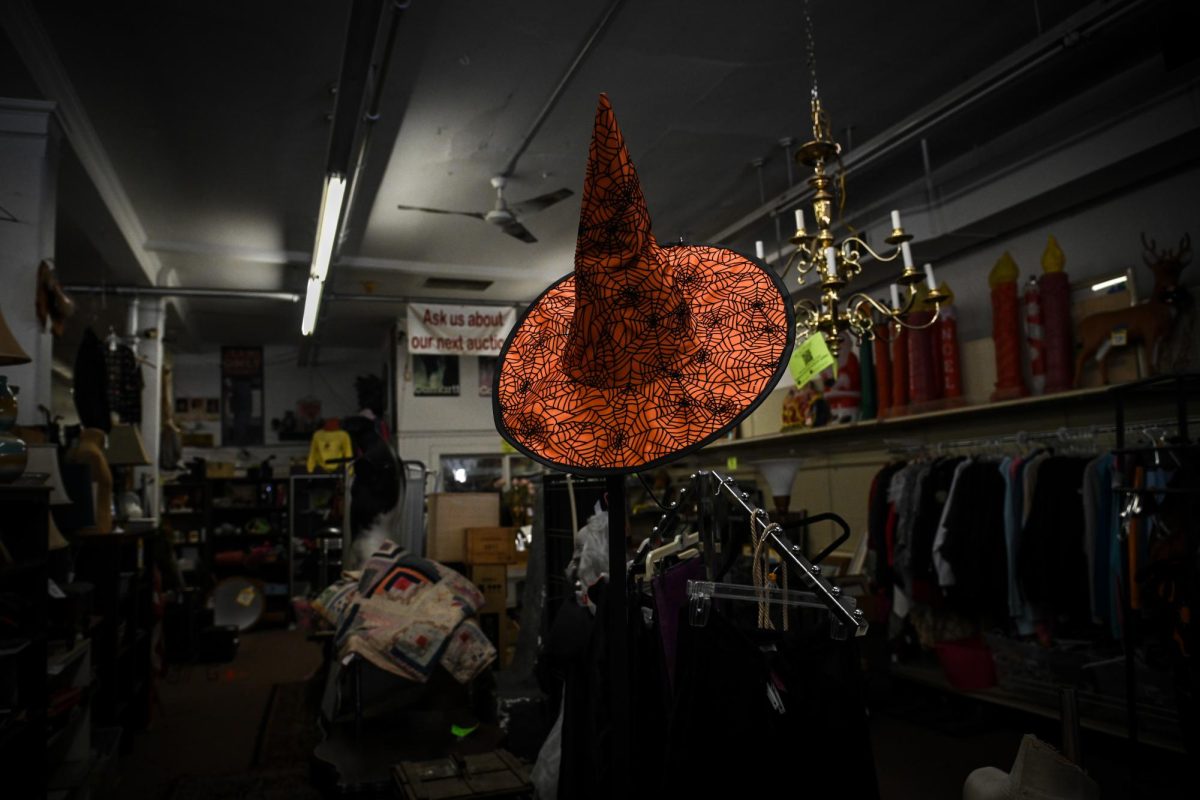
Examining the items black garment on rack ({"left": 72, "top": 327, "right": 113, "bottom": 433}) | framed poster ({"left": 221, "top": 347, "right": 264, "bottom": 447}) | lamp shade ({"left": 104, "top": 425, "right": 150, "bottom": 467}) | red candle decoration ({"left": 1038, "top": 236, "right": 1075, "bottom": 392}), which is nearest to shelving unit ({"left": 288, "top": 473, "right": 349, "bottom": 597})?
framed poster ({"left": 221, "top": 347, "right": 264, "bottom": 447})

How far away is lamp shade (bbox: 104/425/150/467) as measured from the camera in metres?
5.12

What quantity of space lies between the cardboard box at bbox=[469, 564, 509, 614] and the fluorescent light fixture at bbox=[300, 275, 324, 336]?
275 centimetres

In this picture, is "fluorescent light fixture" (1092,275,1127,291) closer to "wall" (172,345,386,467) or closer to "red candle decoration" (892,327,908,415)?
"red candle decoration" (892,327,908,415)

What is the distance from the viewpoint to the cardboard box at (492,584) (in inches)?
229

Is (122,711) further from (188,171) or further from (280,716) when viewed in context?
(188,171)

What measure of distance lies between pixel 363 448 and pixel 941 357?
13.2ft

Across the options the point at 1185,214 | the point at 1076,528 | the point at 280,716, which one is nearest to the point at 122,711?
the point at 280,716

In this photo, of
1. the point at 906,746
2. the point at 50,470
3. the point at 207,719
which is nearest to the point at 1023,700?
the point at 906,746

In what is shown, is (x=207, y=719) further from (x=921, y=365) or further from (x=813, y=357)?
(x=921, y=365)

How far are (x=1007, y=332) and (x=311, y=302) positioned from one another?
5.67 meters

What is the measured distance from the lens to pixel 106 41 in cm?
402

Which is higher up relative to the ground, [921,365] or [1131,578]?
[921,365]

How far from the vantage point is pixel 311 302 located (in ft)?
22.9

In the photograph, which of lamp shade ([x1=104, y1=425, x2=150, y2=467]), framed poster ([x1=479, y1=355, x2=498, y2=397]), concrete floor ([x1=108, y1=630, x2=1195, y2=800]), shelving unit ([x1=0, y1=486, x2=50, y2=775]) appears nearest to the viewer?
shelving unit ([x1=0, y1=486, x2=50, y2=775])
